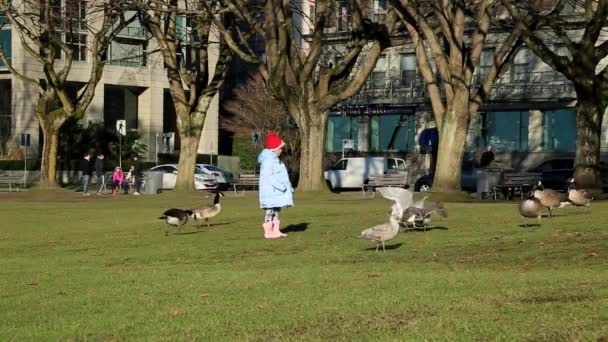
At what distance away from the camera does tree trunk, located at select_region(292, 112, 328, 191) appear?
131 ft

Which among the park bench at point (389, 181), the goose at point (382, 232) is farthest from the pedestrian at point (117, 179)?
the goose at point (382, 232)

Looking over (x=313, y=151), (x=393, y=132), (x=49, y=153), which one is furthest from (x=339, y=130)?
(x=313, y=151)

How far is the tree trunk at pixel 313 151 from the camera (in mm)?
39812

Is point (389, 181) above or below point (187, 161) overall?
below

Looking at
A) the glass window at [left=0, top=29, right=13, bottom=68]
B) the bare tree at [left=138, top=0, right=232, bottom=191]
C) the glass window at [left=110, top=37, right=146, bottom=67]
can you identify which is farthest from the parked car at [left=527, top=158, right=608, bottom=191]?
the glass window at [left=0, top=29, right=13, bottom=68]

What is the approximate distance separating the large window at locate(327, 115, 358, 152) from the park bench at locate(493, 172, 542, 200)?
115ft

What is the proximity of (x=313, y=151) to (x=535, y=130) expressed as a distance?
33.4m

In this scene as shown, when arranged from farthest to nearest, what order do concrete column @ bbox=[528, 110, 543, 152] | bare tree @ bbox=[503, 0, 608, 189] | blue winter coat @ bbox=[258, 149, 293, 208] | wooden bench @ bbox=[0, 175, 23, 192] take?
1. concrete column @ bbox=[528, 110, 543, 152]
2. wooden bench @ bbox=[0, 175, 23, 192]
3. bare tree @ bbox=[503, 0, 608, 189]
4. blue winter coat @ bbox=[258, 149, 293, 208]

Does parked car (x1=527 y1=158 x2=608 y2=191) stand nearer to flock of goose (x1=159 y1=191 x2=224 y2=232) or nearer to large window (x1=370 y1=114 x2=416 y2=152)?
large window (x1=370 y1=114 x2=416 y2=152)

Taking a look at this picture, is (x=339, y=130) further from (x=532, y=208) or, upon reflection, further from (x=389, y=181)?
(x=532, y=208)

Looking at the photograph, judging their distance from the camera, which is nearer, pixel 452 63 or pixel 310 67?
pixel 452 63

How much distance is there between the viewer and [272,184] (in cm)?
2111

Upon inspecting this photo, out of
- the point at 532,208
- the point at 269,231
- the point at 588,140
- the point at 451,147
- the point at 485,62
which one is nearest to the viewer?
the point at 269,231

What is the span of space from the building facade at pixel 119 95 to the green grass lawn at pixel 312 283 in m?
53.9
